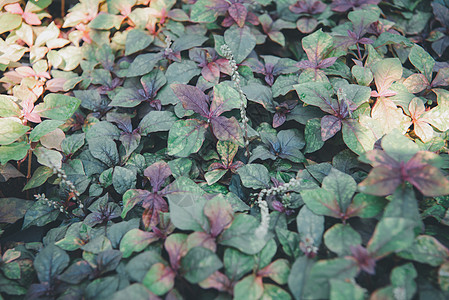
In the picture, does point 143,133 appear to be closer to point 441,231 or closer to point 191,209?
point 191,209

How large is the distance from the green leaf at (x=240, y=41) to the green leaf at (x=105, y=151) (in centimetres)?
116

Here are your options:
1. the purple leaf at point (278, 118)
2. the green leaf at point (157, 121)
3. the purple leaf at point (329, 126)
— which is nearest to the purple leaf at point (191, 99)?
the green leaf at point (157, 121)

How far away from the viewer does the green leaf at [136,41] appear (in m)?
2.67

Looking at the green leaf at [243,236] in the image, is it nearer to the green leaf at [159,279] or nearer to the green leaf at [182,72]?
the green leaf at [159,279]

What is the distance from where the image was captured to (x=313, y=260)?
148 centimetres

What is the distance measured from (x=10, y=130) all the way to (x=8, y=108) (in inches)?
12.3

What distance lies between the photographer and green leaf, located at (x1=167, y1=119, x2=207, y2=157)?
74.9 inches

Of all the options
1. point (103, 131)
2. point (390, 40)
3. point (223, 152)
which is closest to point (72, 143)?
point (103, 131)

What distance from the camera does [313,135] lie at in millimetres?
2109

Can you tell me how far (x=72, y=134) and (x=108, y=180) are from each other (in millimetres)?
611

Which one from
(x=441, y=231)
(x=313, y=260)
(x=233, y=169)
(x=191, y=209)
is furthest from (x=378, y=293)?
(x=233, y=169)

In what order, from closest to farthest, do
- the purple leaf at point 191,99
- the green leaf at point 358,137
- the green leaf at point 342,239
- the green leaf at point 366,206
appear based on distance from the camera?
the green leaf at point 342,239, the green leaf at point 366,206, the green leaf at point 358,137, the purple leaf at point 191,99

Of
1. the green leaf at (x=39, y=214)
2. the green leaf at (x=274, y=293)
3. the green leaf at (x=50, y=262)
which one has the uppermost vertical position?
the green leaf at (x=274, y=293)

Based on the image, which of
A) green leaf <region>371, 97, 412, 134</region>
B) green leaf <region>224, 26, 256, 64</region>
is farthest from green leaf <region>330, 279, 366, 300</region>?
green leaf <region>224, 26, 256, 64</region>
